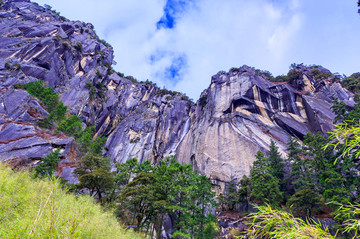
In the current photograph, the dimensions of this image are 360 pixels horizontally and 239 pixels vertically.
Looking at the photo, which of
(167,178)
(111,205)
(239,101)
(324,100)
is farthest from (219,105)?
(111,205)

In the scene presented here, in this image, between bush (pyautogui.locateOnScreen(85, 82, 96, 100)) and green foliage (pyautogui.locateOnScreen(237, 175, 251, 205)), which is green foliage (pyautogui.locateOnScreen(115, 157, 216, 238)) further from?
bush (pyautogui.locateOnScreen(85, 82, 96, 100))

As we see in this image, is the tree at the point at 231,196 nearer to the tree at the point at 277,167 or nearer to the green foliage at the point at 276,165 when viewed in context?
the tree at the point at 277,167

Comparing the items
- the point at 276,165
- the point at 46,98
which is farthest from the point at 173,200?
A: the point at 46,98

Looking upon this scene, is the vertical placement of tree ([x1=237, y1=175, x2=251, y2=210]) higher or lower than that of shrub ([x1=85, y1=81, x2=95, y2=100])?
lower

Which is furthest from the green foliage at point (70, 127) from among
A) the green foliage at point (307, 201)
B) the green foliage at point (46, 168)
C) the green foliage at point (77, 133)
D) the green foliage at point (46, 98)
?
the green foliage at point (307, 201)

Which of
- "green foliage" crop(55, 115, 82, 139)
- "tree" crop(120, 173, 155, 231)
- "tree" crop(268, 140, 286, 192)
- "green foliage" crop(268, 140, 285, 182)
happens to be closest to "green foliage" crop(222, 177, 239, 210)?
"tree" crop(268, 140, 286, 192)

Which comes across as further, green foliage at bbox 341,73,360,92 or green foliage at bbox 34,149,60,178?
green foliage at bbox 341,73,360,92

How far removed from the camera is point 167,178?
17.2 m

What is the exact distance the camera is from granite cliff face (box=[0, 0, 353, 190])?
27969 millimetres

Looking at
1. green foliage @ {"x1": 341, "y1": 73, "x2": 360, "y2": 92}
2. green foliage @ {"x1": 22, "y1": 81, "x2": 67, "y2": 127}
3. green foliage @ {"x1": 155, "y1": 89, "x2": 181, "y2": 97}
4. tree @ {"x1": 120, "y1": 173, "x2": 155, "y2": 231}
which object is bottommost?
tree @ {"x1": 120, "y1": 173, "x2": 155, "y2": 231}

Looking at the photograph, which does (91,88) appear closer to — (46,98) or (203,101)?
(46,98)

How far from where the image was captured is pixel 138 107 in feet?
197

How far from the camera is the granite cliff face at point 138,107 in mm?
27969

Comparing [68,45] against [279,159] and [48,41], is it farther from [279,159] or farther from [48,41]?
[279,159]
